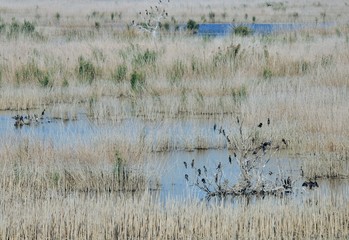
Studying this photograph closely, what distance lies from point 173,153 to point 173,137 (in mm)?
678

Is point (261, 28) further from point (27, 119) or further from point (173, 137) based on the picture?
point (173, 137)

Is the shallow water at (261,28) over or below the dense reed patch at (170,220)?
over

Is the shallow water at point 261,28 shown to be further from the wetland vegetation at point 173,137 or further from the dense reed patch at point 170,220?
the dense reed patch at point 170,220

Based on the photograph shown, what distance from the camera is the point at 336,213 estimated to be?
859cm

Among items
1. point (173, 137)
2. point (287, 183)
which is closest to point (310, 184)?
point (287, 183)

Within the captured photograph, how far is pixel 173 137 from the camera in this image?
1318cm

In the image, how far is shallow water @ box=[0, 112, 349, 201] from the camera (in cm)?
1038

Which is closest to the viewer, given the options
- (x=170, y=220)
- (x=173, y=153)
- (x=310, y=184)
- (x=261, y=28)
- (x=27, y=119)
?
(x=170, y=220)

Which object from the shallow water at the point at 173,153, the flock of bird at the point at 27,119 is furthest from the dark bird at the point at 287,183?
the flock of bird at the point at 27,119

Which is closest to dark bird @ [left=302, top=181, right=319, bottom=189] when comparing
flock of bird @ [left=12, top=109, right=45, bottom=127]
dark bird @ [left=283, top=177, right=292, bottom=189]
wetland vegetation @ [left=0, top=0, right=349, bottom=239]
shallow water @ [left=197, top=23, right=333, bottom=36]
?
wetland vegetation @ [left=0, top=0, right=349, bottom=239]

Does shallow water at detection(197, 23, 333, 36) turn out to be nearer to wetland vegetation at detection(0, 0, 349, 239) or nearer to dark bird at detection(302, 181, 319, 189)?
wetland vegetation at detection(0, 0, 349, 239)

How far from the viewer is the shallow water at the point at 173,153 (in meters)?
10.4

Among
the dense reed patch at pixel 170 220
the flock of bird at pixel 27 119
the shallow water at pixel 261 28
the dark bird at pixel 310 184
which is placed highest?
the shallow water at pixel 261 28

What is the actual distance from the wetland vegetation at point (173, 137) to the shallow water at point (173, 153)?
0.13 feet
